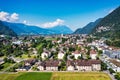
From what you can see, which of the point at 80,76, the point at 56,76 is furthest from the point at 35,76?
the point at 80,76

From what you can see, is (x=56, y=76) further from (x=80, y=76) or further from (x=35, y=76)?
(x=80, y=76)

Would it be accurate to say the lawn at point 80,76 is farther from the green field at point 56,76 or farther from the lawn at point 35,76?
the lawn at point 35,76

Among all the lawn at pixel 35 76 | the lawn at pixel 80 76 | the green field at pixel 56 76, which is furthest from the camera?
the lawn at pixel 35 76

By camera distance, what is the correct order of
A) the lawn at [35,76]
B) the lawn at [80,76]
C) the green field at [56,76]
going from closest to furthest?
1. the lawn at [80,76]
2. the green field at [56,76]
3. the lawn at [35,76]

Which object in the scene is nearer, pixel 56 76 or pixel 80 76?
pixel 80 76

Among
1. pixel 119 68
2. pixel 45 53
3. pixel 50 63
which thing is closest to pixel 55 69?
pixel 50 63

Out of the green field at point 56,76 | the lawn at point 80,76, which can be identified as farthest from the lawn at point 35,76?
the lawn at point 80,76

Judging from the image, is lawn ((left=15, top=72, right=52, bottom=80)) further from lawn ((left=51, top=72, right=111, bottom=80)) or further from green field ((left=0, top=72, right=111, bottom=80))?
lawn ((left=51, top=72, right=111, bottom=80))

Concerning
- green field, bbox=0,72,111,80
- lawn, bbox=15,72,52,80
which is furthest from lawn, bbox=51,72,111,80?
lawn, bbox=15,72,52,80

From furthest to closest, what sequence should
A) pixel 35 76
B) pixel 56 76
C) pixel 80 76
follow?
pixel 35 76, pixel 56 76, pixel 80 76
